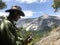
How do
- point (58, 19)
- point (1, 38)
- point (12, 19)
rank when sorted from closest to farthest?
point (1, 38) → point (12, 19) → point (58, 19)

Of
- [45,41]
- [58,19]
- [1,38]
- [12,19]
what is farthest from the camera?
[58,19]

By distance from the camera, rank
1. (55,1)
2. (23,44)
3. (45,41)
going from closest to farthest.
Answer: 1. (23,44)
2. (45,41)
3. (55,1)

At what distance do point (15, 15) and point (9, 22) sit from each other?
401 mm

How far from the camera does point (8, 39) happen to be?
3609mm

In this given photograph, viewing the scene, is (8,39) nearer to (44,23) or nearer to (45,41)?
(45,41)

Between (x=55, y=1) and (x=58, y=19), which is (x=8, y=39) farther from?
(x=58, y=19)

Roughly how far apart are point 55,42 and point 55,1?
23.7 metres

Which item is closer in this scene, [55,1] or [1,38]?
[1,38]

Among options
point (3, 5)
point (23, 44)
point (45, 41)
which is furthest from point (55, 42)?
point (3, 5)

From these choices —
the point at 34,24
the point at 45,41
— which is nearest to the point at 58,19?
the point at 34,24

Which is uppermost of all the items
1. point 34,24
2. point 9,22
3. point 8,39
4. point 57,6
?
point 9,22

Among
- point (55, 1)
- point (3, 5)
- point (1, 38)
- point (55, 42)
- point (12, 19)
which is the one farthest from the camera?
point (55, 1)

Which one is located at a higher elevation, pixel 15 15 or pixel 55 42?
pixel 15 15

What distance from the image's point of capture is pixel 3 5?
32156 mm
